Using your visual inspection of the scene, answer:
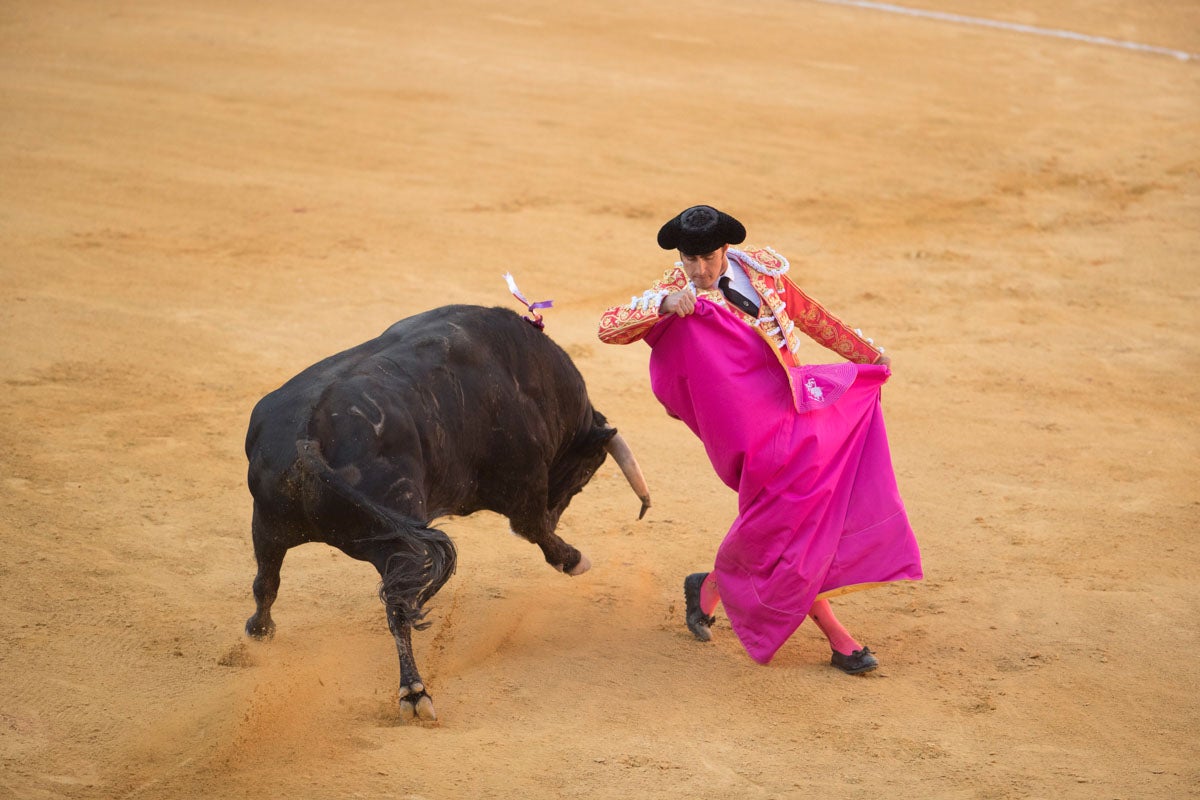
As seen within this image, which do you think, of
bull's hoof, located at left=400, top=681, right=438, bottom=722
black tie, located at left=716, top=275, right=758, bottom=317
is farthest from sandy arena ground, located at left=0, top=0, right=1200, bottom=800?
black tie, located at left=716, top=275, right=758, bottom=317

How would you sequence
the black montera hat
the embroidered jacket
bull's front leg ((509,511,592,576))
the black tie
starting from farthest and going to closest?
1. bull's front leg ((509,511,592,576))
2. the black tie
3. the embroidered jacket
4. the black montera hat

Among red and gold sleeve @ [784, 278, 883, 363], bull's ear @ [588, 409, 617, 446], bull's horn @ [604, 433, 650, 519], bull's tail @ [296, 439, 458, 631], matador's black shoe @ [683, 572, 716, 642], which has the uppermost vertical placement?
red and gold sleeve @ [784, 278, 883, 363]

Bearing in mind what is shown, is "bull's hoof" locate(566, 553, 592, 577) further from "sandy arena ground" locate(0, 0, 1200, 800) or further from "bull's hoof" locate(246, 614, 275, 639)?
"bull's hoof" locate(246, 614, 275, 639)

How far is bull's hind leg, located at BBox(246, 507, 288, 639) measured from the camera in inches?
145

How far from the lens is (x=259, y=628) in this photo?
13.3ft

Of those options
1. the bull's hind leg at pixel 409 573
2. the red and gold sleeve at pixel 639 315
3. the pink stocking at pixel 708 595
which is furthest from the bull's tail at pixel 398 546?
the pink stocking at pixel 708 595

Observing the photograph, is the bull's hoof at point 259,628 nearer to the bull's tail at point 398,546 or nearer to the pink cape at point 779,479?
the bull's tail at point 398,546

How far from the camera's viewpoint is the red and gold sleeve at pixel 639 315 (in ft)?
12.7

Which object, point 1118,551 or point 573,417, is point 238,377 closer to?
point 573,417

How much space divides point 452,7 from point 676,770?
1287cm

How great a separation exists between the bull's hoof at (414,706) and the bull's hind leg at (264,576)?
560 millimetres

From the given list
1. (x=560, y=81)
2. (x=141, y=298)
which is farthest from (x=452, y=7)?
(x=141, y=298)

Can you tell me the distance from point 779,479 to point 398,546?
1211 mm

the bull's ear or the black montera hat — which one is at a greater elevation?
the black montera hat
